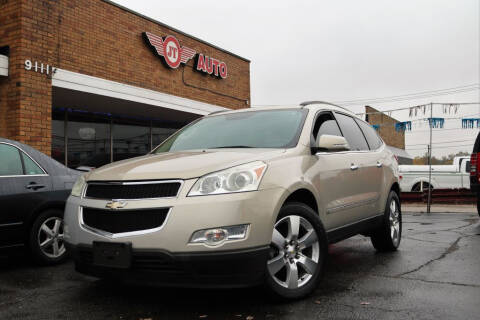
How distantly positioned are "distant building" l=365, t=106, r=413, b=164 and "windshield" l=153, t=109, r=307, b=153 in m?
24.7

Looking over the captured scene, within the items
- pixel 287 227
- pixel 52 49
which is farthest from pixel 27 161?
pixel 52 49

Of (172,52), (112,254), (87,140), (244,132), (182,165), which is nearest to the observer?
(112,254)

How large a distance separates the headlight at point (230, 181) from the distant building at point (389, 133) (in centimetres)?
2620

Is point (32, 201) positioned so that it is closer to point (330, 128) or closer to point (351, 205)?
point (330, 128)

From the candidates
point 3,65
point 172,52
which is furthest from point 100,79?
point 172,52

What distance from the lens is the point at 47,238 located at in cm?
549

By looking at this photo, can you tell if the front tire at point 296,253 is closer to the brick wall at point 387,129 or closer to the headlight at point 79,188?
the headlight at point 79,188

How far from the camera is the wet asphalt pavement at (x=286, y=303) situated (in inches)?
138

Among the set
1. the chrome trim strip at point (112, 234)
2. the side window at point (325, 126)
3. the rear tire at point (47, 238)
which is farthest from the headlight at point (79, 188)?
the side window at point (325, 126)

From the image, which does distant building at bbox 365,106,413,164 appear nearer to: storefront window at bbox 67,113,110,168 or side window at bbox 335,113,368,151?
storefront window at bbox 67,113,110,168

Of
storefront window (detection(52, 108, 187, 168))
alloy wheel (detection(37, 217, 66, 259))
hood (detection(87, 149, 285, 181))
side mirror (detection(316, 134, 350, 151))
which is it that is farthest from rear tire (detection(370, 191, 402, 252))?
storefront window (detection(52, 108, 187, 168))

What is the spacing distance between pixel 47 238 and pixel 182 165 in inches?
107

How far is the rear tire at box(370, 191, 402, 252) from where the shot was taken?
19.4 ft

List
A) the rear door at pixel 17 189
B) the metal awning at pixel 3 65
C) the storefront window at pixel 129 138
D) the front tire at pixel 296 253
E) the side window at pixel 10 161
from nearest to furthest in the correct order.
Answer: the front tire at pixel 296 253 < the rear door at pixel 17 189 < the side window at pixel 10 161 < the metal awning at pixel 3 65 < the storefront window at pixel 129 138
